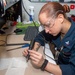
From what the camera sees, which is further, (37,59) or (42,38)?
(42,38)

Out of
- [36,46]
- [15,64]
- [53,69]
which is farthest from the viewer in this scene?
[36,46]

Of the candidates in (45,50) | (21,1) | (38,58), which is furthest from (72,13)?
(38,58)

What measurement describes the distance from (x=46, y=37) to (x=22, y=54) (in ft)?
1.02

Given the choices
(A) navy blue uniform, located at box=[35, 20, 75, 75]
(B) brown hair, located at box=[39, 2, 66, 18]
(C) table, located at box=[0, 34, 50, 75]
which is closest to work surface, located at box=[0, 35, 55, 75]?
(C) table, located at box=[0, 34, 50, 75]

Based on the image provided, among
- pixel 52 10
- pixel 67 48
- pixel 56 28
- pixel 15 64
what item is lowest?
pixel 15 64

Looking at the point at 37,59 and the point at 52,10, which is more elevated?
the point at 52,10

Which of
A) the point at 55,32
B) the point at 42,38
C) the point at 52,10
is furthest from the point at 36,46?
the point at 52,10

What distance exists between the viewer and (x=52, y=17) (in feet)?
3.18

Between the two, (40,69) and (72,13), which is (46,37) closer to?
(40,69)

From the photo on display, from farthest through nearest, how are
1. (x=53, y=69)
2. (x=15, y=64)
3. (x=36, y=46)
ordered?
(x=36, y=46)
(x=15, y=64)
(x=53, y=69)

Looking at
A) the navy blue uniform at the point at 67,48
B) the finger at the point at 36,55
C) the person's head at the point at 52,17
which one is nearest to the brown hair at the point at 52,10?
the person's head at the point at 52,17

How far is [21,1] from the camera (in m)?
2.13

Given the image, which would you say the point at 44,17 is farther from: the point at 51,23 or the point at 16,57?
the point at 16,57

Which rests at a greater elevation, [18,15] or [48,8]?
[48,8]
